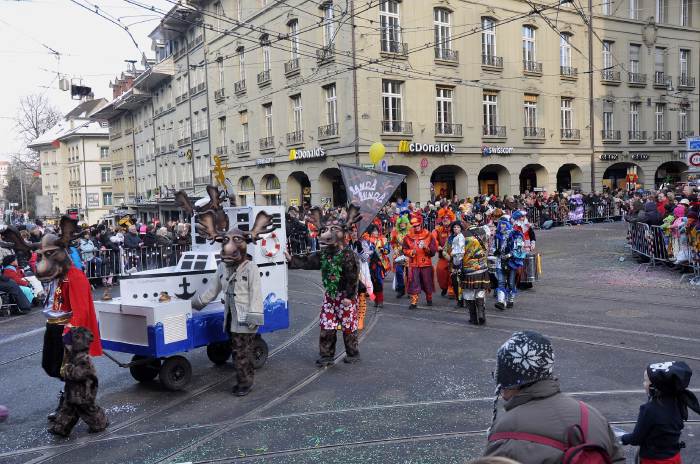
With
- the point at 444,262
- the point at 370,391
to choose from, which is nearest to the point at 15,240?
the point at 370,391

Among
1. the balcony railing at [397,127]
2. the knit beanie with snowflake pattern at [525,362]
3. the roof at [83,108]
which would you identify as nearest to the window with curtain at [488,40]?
the balcony railing at [397,127]

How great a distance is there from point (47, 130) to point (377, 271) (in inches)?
2603

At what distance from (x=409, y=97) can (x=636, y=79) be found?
57.9 ft

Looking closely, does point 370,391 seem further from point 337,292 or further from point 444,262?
point 444,262

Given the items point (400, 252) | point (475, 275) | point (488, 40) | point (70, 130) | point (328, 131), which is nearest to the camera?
point (475, 275)

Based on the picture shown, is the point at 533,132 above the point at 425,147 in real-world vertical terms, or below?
above

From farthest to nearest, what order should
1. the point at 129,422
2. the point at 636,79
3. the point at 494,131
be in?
the point at 636,79, the point at 494,131, the point at 129,422

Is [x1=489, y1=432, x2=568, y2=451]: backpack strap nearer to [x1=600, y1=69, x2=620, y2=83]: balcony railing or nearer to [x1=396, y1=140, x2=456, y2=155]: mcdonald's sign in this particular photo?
[x1=396, y1=140, x2=456, y2=155]: mcdonald's sign

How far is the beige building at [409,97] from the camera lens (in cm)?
2673

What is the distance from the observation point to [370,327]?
34.3 ft

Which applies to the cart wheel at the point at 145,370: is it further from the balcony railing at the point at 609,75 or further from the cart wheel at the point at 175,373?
the balcony railing at the point at 609,75

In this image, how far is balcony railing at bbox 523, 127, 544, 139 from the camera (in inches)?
1260

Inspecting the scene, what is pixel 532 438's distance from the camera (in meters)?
2.43

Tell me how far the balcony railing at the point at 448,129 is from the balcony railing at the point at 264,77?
9632mm
